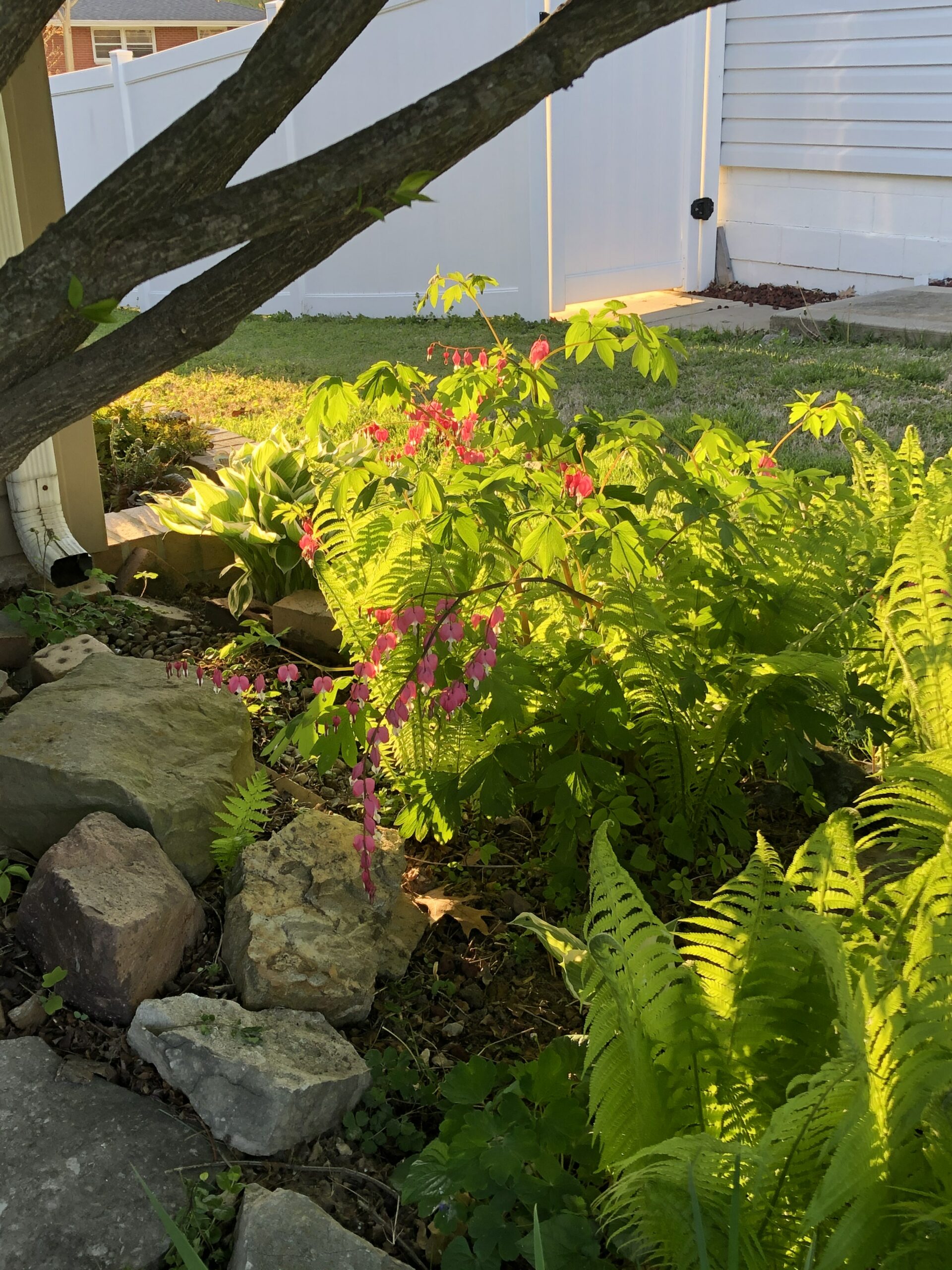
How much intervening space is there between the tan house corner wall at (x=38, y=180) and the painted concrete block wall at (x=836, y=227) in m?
7.02

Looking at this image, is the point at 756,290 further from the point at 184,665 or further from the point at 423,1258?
the point at 423,1258

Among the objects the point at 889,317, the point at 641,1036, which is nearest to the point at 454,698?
the point at 641,1036

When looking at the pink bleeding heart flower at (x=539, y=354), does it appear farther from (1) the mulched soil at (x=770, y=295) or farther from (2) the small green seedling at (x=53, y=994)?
(1) the mulched soil at (x=770, y=295)

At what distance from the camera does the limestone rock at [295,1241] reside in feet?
4.89

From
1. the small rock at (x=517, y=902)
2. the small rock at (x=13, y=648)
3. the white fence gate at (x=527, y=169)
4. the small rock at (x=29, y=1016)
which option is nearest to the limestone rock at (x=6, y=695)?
the small rock at (x=13, y=648)

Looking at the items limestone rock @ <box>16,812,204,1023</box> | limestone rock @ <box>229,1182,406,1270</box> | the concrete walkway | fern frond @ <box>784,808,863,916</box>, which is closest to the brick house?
the concrete walkway

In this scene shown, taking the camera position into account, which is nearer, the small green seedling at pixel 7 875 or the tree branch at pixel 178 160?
the tree branch at pixel 178 160

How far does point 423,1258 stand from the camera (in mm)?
1637

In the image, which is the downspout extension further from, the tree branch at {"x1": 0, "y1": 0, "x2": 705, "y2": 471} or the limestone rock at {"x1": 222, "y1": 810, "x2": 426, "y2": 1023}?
the tree branch at {"x1": 0, "y1": 0, "x2": 705, "y2": 471}

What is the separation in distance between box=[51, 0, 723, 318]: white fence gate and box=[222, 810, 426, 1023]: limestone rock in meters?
7.24

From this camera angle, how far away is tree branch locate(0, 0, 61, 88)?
127 centimetres

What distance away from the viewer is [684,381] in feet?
20.5

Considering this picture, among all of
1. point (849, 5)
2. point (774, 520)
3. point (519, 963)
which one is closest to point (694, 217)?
point (849, 5)

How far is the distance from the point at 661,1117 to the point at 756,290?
9.23 meters
